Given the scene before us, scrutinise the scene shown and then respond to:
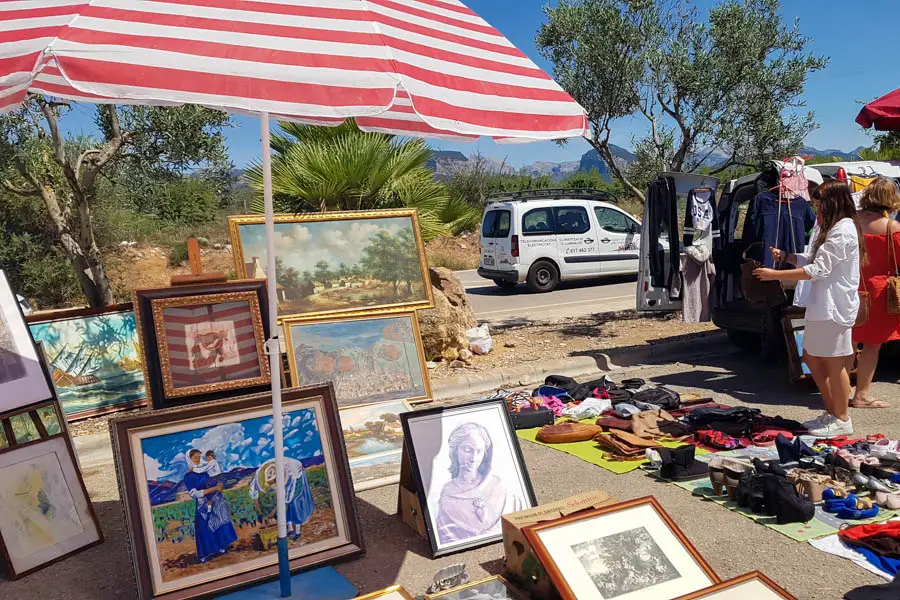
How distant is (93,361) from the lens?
6980mm

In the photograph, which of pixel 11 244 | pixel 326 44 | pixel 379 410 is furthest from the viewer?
pixel 11 244

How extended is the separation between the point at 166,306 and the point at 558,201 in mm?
13441

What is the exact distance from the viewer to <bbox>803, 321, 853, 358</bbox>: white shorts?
17.7 ft

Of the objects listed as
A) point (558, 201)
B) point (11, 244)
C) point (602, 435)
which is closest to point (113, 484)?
point (602, 435)

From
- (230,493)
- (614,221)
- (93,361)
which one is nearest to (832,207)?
(230,493)

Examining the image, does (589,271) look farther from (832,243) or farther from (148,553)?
(148,553)

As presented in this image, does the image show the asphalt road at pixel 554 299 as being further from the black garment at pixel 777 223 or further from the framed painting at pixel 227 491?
the framed painting at pixel 227 491

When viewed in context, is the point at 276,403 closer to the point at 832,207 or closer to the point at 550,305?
the point at 832,207

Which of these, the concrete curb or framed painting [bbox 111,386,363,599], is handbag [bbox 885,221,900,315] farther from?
framed painting [bbox 111,386,363,599]

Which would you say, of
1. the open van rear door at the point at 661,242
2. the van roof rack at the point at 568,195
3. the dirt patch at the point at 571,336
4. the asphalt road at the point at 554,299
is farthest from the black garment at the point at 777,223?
the van roof rack at the point at 568,195

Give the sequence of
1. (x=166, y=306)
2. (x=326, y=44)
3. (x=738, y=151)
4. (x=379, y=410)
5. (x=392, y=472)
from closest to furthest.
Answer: (x=326, y=44) < (x=166, y=306) < (x=392, y=472) < (x=379, y=410) < (x=738, y=151)

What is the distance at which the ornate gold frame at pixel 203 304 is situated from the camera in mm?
4027

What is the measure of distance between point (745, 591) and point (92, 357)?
6.42 m

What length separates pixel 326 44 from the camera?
8.11ft
